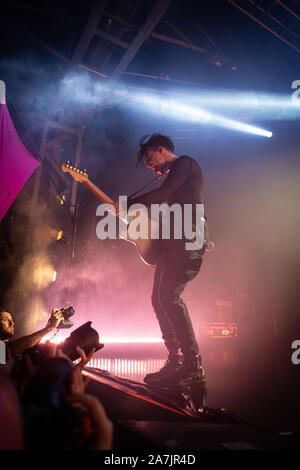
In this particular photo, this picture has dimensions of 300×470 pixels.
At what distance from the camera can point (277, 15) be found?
5461mm

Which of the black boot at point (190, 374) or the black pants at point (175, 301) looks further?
the black pants at point (175, 301)

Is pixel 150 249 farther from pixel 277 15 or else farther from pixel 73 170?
pixel 277 15

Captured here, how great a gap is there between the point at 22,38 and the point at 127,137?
3891mm

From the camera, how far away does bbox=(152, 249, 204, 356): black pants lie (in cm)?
238

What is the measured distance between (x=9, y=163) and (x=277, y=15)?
5.93 metres

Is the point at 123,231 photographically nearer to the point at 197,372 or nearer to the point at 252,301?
the point at 197,372

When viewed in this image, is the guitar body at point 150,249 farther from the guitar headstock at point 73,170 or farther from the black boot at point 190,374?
the guitar headstock at point 73,170

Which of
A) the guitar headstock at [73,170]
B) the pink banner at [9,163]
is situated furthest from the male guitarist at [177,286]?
the pink banner at [9,163]

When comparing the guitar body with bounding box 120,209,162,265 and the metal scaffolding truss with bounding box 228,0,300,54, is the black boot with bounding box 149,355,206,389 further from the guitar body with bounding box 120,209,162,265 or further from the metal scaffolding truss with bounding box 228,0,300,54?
the metal scaffolding truss with bounding box 228,0,300,54

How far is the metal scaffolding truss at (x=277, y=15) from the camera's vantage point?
520cm

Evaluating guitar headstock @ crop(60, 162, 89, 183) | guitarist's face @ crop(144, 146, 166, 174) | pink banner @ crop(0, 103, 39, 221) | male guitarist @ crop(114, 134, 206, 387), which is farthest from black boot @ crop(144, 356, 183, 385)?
pink banner @ crop(0, 103, 39, 221)

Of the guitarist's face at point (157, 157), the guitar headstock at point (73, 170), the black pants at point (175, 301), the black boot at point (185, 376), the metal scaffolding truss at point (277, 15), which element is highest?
the metal scaffolding truss at point (277, 15)

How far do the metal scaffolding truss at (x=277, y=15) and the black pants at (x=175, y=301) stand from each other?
5290 millimetres

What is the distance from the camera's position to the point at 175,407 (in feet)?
5.18
